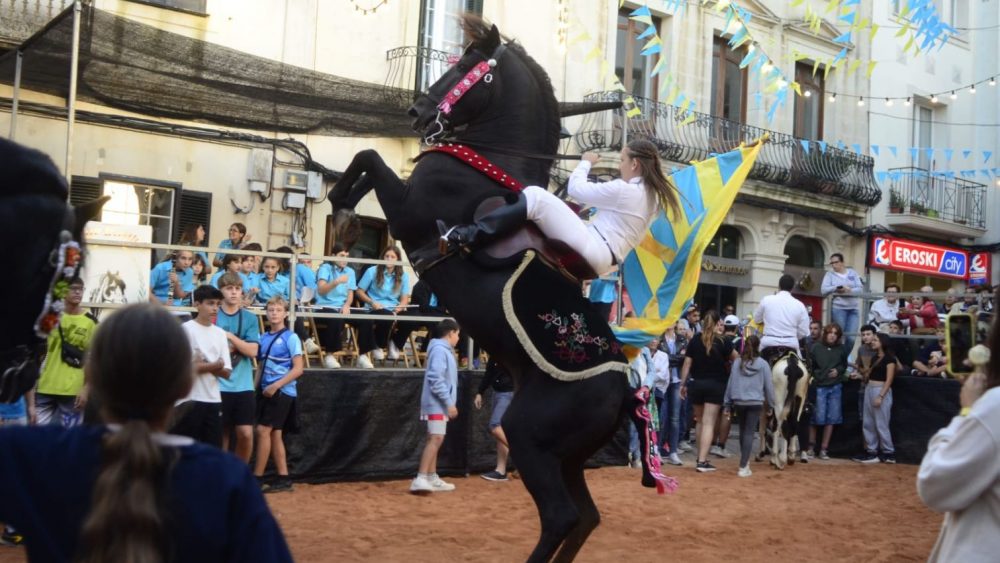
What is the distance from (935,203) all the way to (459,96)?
21701 millimetres

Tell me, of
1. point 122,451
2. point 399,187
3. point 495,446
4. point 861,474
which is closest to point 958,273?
point 861,474

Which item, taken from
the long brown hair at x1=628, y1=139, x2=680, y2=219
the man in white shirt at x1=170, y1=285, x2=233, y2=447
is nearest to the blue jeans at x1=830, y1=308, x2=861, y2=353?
the man in white shirt at x1=170, y1=285, x2=233, y2=447

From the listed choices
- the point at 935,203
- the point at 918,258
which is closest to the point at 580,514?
the point at 918,258

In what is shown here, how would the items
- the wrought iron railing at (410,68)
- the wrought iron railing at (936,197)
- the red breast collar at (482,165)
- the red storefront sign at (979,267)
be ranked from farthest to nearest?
the red storefront sign at (979,267) → the wrought iron railing at (936,197) → the wrought iron railing at (410,68) → the red breast collar at (482,165)

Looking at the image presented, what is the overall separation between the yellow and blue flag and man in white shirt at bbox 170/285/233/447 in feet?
10.4

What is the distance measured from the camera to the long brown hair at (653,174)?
19.2 ft

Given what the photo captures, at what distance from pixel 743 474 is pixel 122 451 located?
38.0ft

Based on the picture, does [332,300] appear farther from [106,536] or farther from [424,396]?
[106,536]

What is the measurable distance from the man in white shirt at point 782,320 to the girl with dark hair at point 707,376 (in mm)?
542

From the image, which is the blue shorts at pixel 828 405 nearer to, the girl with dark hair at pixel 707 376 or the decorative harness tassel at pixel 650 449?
the girl with dark hair at pixel 707 376

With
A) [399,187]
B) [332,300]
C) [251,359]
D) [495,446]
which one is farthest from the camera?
[495,446]

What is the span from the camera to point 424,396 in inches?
420

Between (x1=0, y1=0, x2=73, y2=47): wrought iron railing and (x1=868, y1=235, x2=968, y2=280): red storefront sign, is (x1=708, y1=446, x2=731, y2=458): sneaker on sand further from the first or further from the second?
(x1=868, y1=235, x2=968, y2=280): red storefront sign

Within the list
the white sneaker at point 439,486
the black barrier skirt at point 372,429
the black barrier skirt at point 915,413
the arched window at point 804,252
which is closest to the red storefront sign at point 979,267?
the arched window at point 804,252
